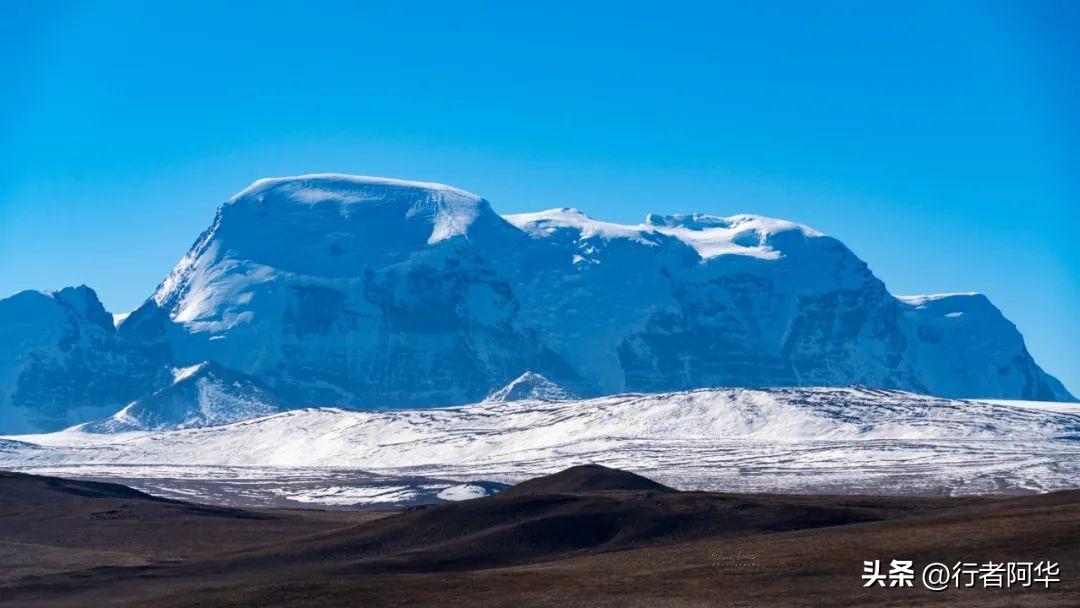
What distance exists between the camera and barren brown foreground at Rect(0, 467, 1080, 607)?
229 feet

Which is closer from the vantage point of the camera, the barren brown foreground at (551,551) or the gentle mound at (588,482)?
the barren brown foreground at (551,551)

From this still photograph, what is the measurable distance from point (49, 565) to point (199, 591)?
20.4 m

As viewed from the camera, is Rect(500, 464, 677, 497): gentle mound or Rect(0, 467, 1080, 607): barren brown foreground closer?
Rect(0, 467, 1080, 607): barren brown foreground

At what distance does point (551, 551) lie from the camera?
310 ft

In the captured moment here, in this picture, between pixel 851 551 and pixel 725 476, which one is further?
pixel 725 476

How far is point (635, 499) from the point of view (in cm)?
10669

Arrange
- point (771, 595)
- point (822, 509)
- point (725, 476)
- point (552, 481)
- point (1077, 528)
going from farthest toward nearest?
point (725, 476)
point (552, 481)
point (822, 509)
point (1077, 528)
point (771, 595)

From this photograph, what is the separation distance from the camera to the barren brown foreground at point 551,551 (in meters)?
69.7

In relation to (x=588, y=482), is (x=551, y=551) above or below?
below

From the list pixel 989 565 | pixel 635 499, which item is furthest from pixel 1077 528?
pixel 635 499

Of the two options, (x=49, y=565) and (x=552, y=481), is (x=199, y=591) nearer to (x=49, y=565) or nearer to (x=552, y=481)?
(x=49, y=565)

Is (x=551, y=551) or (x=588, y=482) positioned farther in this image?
(x=588, y=482)

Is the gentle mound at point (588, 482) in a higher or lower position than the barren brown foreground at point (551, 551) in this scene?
higher

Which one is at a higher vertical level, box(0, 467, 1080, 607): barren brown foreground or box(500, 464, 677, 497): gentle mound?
box(500, 464, 677, 497): gentle mound
